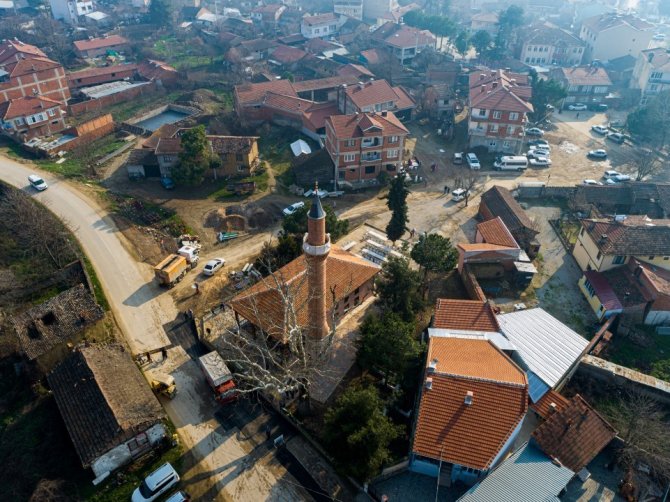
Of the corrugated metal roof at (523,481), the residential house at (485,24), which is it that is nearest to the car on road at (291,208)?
the corrugated metal roof at (523,481)

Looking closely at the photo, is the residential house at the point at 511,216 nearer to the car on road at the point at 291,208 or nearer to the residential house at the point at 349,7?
the car on road at the point at 291,208

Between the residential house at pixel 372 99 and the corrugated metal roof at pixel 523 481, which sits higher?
the residential house at pixel 372 99

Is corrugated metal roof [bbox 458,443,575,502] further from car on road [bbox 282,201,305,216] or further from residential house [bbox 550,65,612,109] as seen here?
residential house [bbox 550,65,612,109]

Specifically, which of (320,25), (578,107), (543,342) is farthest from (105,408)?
(320,25)

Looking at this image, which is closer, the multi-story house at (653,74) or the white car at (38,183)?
the white car at (38,183)

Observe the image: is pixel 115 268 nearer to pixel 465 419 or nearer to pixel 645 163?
pixel 465 419

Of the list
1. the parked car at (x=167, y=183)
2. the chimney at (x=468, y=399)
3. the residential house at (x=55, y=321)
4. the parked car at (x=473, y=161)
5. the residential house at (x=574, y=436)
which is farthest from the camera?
the parked car at (x=473, y=161)

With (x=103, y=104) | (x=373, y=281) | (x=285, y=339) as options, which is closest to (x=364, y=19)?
(x=103, y=104)
